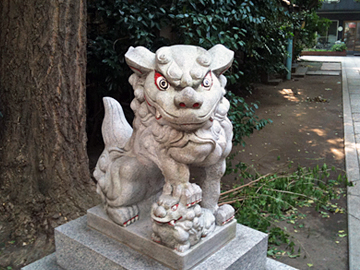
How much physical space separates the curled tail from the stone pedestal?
0.21 m

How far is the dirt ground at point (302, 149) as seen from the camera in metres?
2.95

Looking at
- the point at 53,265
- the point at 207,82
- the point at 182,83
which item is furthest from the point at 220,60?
the point at 53,265

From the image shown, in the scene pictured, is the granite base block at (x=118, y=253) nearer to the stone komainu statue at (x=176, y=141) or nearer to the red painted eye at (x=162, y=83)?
the stone komainu statue at (x=176, y=141)

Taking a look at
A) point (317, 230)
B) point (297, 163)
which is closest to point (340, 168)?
point (297, 163)

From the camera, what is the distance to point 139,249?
192 centimetres

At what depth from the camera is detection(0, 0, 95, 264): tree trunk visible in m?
2.96

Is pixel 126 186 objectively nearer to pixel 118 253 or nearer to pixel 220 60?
pixel 118 253

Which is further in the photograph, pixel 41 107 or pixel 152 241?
pixel 41 107

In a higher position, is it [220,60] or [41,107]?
[220,60]

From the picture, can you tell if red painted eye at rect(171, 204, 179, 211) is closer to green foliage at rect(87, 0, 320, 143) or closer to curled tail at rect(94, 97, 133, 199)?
curled tail at rect(94, 97, 133, 199)

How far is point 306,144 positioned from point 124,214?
14.0 feet

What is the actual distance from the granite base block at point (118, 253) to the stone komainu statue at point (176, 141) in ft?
0.46

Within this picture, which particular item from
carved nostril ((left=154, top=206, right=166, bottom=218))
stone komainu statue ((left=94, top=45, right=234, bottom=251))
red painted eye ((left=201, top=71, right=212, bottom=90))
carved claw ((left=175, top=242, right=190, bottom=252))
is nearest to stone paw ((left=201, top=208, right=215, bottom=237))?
stone komainu statue ((left=94, top=45, right=234, bottom=251))

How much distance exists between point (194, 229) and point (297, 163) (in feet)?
11.3
